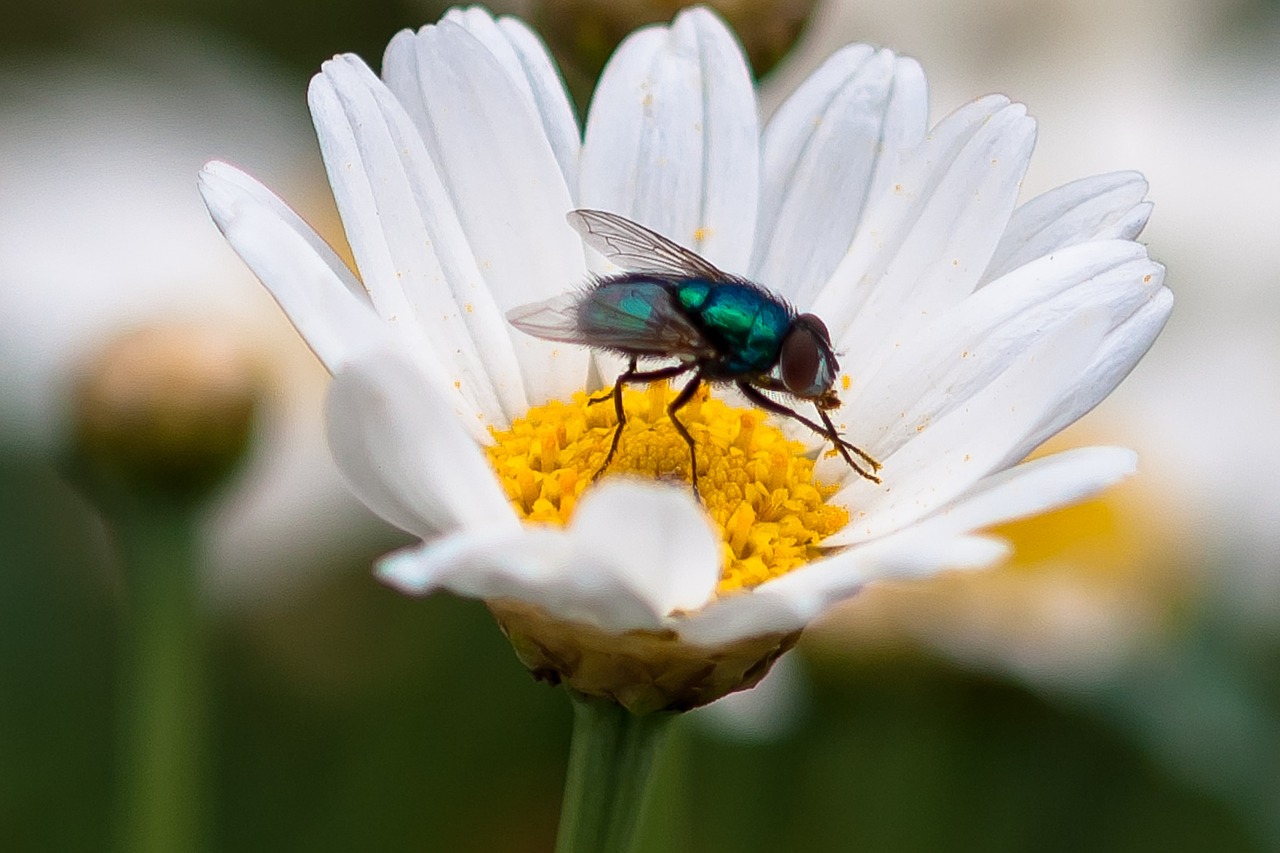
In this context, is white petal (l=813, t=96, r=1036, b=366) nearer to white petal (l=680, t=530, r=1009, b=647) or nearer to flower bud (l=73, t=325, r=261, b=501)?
white petal (l=680, t=530, r=1009, b=647)

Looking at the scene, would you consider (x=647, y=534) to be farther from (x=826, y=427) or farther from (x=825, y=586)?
(x=826, y=427)

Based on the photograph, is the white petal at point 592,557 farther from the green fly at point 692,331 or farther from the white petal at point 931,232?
the white petal at point 931,232

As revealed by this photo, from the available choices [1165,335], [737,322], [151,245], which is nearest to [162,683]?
[737,322]

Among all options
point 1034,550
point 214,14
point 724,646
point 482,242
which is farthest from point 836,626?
point 214,14

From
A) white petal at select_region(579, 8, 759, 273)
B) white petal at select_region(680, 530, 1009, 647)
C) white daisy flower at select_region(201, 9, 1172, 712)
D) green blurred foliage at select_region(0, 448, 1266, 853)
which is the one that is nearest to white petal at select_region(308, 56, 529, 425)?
white daisy flower at select_region(201, 9, 1172, 712)

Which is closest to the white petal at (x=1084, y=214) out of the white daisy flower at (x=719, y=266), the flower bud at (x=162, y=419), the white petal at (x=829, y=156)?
the white daisy flower at (x=719, y=266)

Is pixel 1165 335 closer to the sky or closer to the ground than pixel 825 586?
closer to the ground
